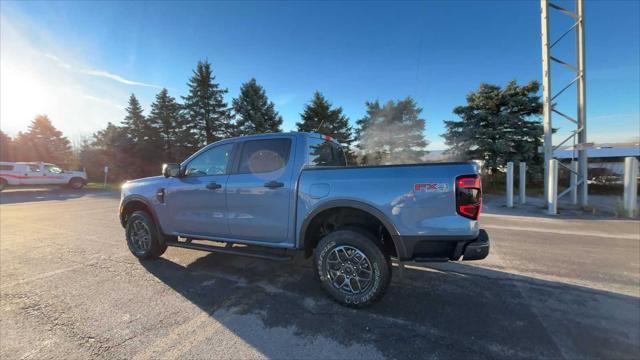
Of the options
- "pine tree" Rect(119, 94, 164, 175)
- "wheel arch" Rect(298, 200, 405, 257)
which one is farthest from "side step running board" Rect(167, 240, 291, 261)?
"pine tree" Rect(119, 94, 164, 175)

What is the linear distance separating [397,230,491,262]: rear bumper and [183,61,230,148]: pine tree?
91.9 ft

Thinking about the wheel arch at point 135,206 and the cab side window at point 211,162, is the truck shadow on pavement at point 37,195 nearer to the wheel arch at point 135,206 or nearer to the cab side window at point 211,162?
the wheel arch at point 135,206

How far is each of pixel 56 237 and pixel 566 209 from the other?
14916 mm

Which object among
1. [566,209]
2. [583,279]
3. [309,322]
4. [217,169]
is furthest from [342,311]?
[566,209]

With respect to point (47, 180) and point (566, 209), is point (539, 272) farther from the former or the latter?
point (47, 180)

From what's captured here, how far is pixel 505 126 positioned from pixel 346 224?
695 inches

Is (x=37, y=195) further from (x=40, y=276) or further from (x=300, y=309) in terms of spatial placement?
(x=300, y=309)

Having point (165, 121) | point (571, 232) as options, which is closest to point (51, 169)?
point (165, 121)

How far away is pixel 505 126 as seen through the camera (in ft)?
55.1

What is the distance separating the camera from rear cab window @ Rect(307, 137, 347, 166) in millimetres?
3650

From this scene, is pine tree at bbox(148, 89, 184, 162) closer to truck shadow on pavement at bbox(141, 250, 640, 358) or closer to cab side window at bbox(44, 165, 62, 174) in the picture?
cab side window at bbox(44, 165, 62, 174)

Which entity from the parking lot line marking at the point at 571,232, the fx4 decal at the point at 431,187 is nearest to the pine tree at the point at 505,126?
the parking lot line marking at the point at 571,232

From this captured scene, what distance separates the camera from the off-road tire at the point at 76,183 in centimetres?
1997

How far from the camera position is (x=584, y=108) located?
9.84m
